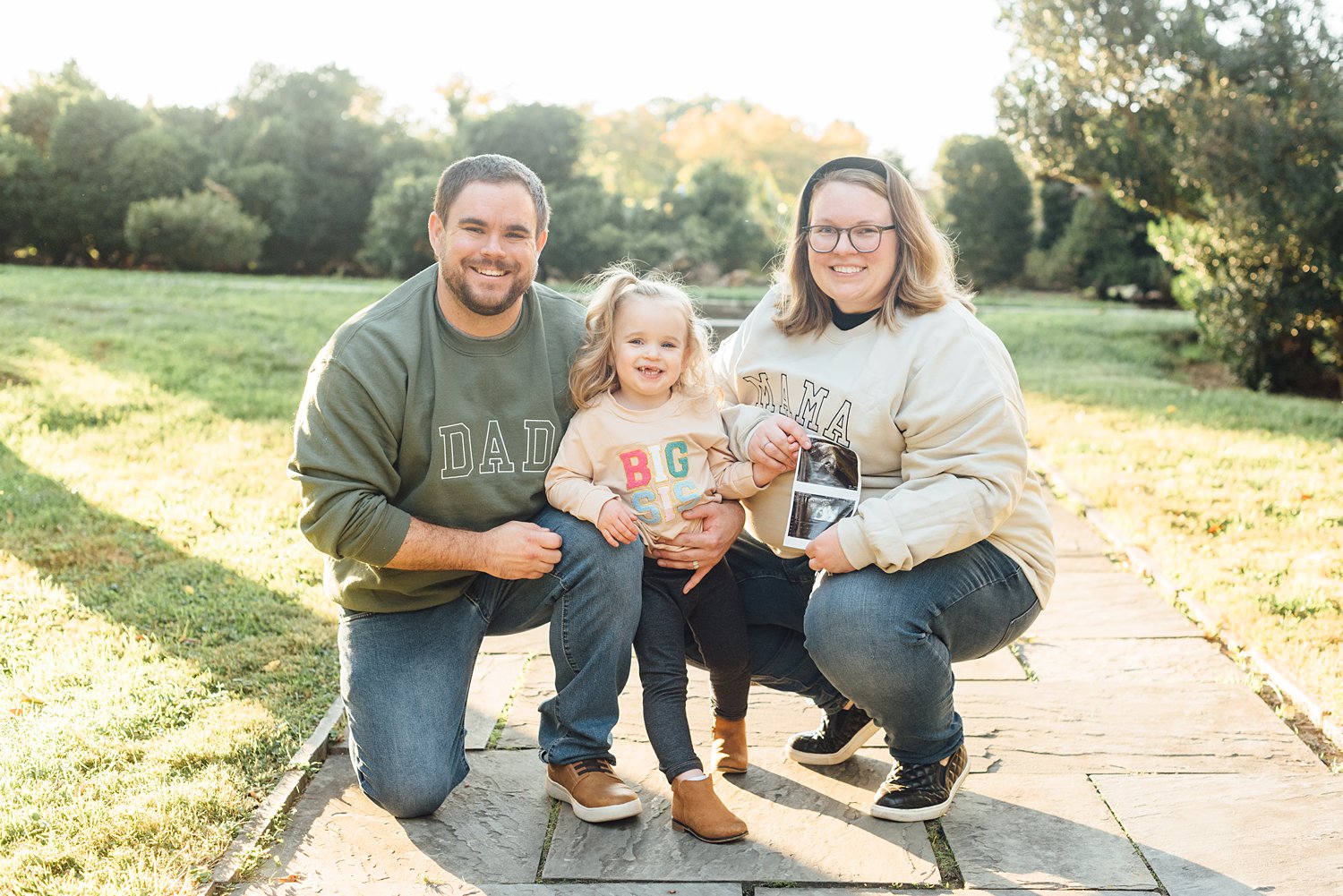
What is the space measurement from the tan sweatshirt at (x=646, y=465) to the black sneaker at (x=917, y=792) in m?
0.79

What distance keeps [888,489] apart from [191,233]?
1778cm

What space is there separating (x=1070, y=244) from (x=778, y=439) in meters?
19.1

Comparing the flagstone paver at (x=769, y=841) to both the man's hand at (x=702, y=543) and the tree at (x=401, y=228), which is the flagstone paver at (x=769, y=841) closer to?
the man's hand at (x=702, y=543)

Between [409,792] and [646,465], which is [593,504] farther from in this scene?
[409,792]

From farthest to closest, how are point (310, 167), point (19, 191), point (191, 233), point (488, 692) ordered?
point (310, 167), point (19, 191), point (191, 233), point (488, 692)

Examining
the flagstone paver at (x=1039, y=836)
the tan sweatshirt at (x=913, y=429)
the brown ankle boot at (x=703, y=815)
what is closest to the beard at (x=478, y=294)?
the tan sweatshirt at (x=913, y=429)

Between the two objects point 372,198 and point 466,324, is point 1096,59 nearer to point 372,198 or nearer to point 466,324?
point 466,324

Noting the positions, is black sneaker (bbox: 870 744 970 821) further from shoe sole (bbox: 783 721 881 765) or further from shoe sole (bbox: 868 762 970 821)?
shoe sole (bbox: 783 721 881 765)

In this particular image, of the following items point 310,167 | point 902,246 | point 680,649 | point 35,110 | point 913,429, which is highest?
point 35,110

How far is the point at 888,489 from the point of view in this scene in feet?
9.52

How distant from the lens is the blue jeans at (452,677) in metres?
2.76

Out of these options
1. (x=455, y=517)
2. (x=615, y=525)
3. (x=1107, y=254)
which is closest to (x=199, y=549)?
Result: (x=455, y=517)

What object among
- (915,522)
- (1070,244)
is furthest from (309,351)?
(1070,244)

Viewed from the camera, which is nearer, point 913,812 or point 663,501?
point 913,812
